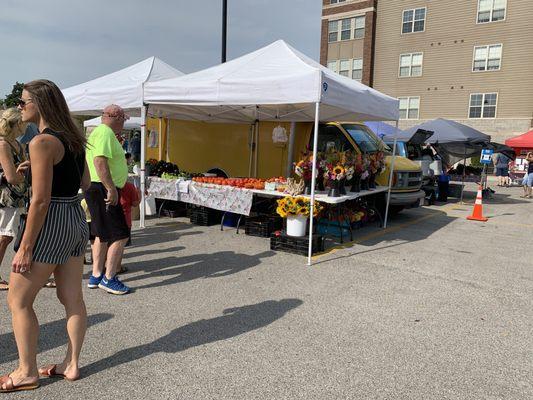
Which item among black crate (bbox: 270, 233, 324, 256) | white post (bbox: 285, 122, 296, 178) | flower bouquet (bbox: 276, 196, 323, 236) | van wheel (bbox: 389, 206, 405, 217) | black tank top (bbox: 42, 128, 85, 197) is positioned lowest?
black crate (bbox: 270, 233, 324, 256)

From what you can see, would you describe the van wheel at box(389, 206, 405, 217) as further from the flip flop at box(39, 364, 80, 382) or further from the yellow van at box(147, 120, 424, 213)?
the flip flop at box(39, 364, 80, 382)

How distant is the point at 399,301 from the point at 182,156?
26.8 feet

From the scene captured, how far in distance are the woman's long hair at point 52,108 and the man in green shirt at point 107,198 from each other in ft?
5.33

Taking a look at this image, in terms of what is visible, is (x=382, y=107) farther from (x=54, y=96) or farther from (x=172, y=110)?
(x=54, y=96)

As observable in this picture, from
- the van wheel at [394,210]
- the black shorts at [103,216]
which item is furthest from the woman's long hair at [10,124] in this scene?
the van wheel at [394,210]

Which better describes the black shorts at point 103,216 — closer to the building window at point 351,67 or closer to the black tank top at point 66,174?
the black tank top at point 66,174

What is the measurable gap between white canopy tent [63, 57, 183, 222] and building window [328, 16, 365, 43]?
24.7 meters

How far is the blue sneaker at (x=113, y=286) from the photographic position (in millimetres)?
4672

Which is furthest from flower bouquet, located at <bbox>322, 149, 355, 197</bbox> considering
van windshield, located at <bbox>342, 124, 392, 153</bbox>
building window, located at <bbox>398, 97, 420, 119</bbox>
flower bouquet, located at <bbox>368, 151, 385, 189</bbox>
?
building window, located at <bbox>398, 97, 420, 119</bbox>

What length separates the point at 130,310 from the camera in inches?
168

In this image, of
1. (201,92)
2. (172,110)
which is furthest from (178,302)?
(172,110)

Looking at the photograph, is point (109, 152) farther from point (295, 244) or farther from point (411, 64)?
point (411, 64)

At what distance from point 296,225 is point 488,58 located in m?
26.2

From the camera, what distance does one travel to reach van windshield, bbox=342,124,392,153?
30.2 feet
